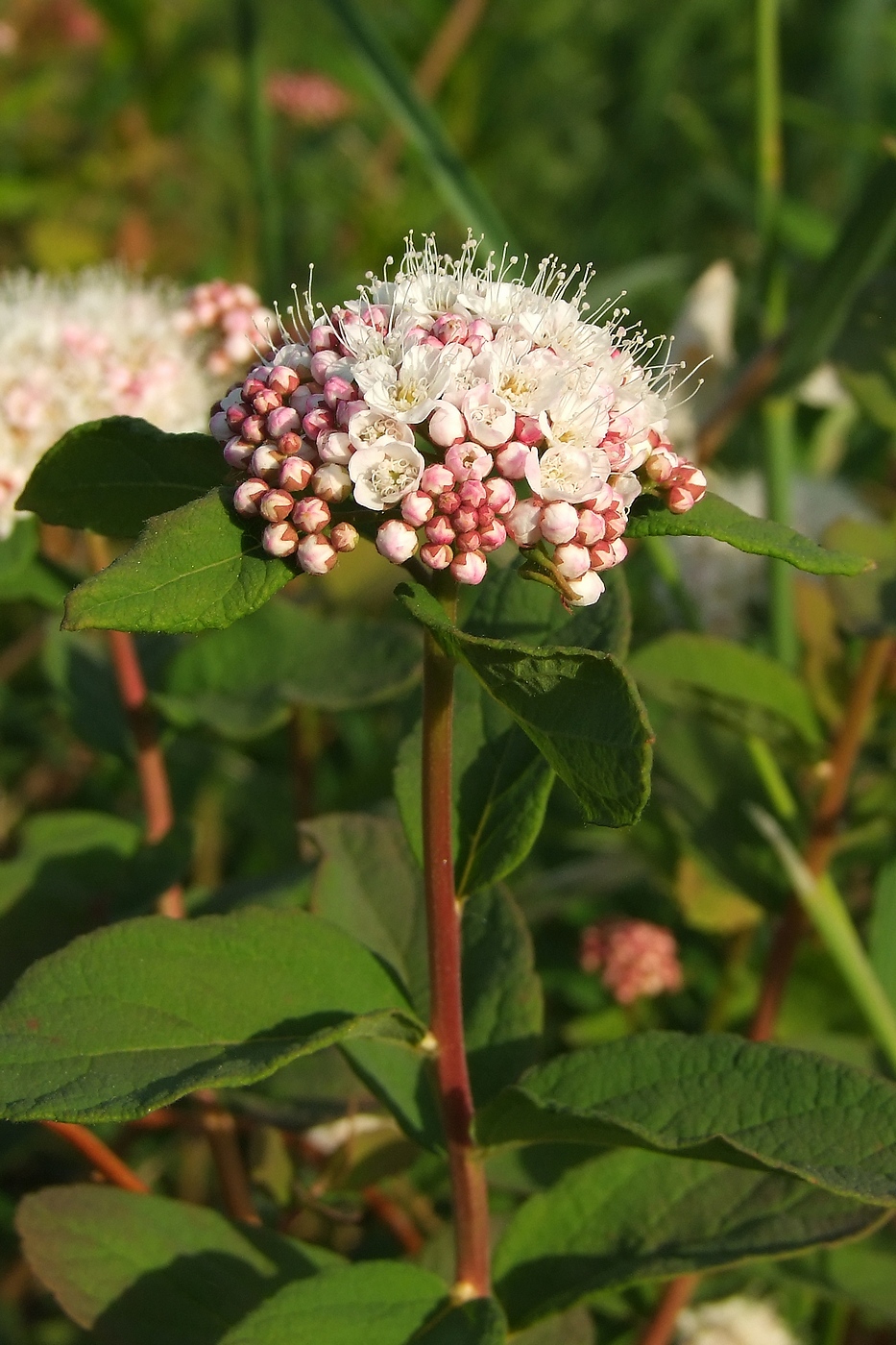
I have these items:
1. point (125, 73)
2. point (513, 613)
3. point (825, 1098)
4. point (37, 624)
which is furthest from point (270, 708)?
point (125, 73)

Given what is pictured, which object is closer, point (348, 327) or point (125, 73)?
point (348, 327)

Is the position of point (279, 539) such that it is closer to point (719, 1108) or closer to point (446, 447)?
point (446, 447)

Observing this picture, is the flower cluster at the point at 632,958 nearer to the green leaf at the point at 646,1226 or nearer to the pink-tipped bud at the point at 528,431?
the green leaf at the point at 646,1226

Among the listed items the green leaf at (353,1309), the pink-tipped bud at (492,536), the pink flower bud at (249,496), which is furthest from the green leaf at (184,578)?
the green leaf at (353,1309)

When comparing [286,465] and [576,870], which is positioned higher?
[286,465]

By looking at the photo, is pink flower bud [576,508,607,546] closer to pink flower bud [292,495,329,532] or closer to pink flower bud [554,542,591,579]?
pink flower bud [554,542,591,579]

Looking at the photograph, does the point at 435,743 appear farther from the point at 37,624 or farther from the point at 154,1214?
the point at 37,624
